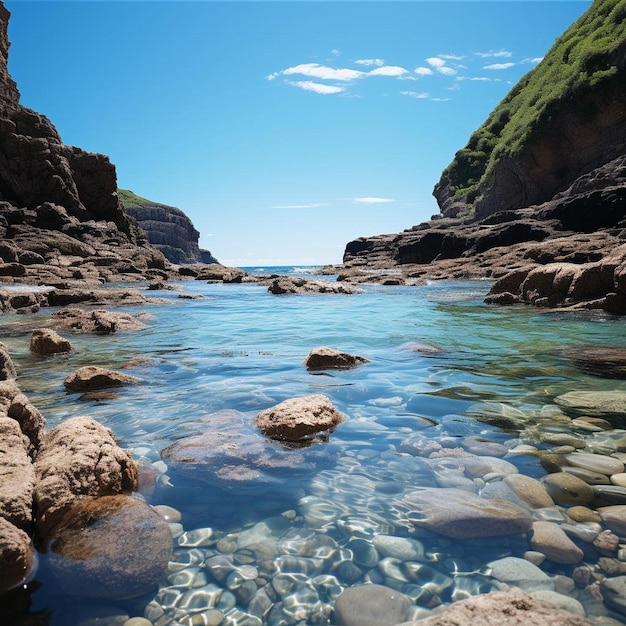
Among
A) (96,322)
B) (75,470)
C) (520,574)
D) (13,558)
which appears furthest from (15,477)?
(96,322)

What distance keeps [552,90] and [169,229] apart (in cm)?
9848

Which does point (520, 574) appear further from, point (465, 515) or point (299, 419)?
point (299, 419)

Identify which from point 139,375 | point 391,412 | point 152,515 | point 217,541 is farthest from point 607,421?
point 139,375

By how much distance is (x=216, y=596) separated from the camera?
1884 mm

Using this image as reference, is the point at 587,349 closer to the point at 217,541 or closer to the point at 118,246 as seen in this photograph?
the point at 217,541

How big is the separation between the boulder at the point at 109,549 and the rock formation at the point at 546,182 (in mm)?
14547

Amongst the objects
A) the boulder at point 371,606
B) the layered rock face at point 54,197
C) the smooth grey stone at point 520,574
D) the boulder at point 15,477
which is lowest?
the boulder at point 371,606

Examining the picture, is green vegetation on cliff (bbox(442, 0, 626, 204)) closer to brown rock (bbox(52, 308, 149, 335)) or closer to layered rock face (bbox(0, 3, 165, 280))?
layered rock face (bbox(0, 3, 165, 280))

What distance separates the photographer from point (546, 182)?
59250mm

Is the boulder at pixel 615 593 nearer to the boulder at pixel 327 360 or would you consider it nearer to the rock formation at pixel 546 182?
the boulder at pixel 327 360

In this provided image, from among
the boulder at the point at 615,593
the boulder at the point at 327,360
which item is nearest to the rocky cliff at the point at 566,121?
the boulder at the point at 327,360

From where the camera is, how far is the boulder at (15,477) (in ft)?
6.97

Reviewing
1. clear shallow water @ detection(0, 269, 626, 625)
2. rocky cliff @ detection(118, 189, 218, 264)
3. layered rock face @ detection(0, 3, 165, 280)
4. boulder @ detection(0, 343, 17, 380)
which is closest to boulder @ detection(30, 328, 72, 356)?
clear shallow water @ detection(0, 269, 626, 625)

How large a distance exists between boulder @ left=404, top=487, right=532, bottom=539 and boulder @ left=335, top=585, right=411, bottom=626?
0.53 meters
